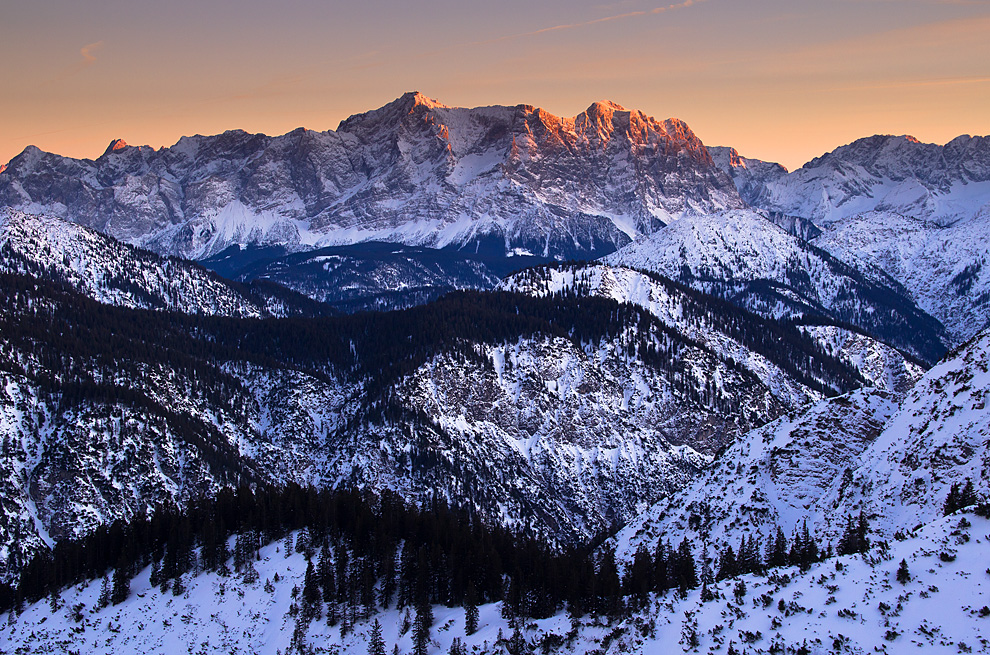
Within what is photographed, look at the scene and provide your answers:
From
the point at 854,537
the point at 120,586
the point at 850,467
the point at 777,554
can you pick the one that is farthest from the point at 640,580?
the point at 120,586

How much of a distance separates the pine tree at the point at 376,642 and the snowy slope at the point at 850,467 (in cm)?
5451

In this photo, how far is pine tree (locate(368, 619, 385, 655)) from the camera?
95.5m

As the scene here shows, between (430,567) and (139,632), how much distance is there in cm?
3400

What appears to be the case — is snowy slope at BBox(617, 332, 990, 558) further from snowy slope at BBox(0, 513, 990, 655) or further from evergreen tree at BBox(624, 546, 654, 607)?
snowy slope at BBox(0, 513, 990, 655)

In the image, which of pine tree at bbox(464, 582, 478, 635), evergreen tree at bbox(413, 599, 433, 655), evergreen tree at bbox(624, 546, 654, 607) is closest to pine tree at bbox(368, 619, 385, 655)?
evergreen tree at bbox(413, 599, 433, 655)

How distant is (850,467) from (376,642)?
77.0 metres

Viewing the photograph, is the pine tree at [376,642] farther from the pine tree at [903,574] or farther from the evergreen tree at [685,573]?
the pine tree at [903,574]

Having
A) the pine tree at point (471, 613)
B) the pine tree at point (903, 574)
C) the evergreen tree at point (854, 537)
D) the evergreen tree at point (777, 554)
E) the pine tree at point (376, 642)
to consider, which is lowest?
the pine tree at point (376, 642)

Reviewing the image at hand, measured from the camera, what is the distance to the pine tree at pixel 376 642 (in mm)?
95500

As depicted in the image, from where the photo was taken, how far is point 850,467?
135m

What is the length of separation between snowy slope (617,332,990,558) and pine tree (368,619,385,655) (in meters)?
54.5

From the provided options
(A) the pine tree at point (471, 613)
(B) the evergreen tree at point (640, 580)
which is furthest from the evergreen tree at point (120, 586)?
(B) the evergreen tree at point (640, 580)

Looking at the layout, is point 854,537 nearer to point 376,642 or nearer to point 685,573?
point 685,573

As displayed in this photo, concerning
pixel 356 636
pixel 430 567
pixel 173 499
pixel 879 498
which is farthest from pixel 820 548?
pixel 173 499
